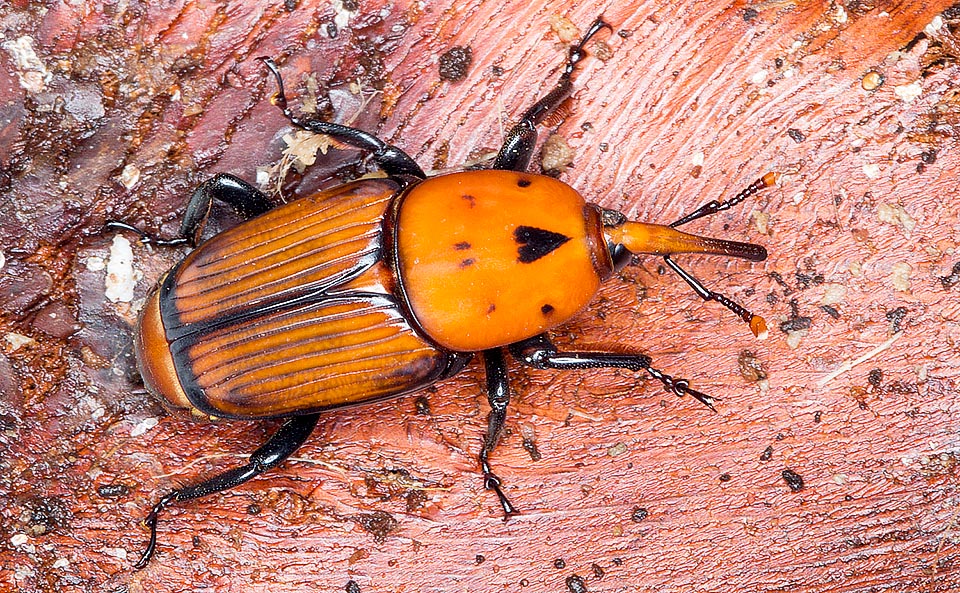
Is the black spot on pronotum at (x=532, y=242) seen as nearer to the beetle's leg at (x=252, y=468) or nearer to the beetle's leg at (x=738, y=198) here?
the beetle's leg at (x=738, y=198)

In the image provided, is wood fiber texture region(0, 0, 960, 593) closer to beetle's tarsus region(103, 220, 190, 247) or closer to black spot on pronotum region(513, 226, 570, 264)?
beetle's tarsus region(103, 220, 190, 247)

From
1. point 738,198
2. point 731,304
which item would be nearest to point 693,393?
point 731,304

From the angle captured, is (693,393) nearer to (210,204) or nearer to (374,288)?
(374,288)

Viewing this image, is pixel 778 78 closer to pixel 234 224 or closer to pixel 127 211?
pixel 234 224

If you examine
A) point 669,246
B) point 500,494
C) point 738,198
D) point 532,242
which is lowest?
point 500,494

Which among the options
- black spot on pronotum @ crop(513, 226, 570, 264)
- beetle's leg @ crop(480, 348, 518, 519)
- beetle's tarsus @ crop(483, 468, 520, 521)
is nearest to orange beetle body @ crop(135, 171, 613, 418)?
black spot on pronotum @ crop(513, 226, 570, 264)

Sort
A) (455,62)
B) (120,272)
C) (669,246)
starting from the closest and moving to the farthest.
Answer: (669,246) → (455,62) → (120,272)

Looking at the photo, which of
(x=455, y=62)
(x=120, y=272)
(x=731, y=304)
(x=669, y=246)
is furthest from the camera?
(x=120, y=272)
